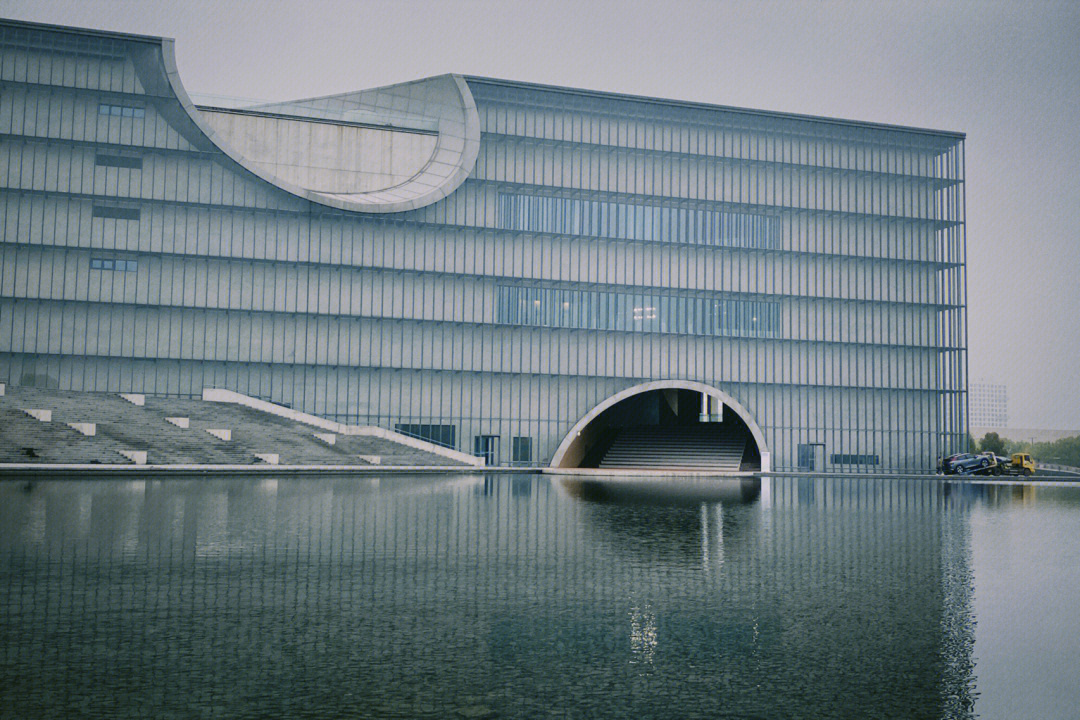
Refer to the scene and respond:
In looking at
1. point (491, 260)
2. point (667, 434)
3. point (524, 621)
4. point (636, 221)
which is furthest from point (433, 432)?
point (524, 621)

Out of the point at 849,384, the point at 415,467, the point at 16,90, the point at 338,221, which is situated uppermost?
the point at 16,90

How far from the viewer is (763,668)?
238 inches

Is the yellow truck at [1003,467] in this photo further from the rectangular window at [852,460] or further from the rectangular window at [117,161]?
the rectangular window at [117,161]

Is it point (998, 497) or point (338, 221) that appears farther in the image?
point (338, 221)

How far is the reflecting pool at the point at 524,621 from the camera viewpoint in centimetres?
528

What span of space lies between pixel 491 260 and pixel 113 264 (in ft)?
65.5

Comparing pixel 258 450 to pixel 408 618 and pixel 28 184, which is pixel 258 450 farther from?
pixel 408 618

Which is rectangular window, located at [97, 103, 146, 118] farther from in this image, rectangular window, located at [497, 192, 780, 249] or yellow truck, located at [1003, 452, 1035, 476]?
yellow truck, located at [1003, 452, 1035, 476]

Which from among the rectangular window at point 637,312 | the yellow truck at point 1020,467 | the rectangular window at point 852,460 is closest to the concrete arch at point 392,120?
the rectangular window at point 637,312

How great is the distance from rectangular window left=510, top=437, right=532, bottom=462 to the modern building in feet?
0.43

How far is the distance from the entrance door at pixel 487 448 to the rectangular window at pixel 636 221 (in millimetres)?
11990

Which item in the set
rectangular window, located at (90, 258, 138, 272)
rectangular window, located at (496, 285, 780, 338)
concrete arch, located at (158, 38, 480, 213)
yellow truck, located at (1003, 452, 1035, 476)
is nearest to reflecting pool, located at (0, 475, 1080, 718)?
rectangular window, located at (90, 258, 138, 272)

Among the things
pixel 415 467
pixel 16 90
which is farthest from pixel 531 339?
pixel 16 90

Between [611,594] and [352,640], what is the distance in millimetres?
2991
